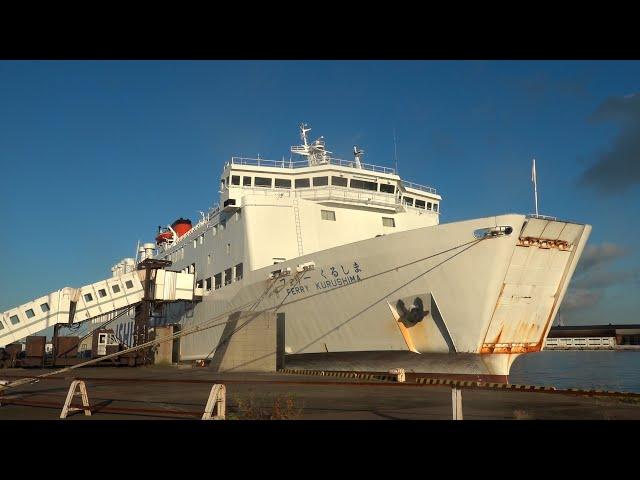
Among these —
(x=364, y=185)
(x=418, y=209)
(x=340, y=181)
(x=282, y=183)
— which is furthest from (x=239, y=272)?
(x=418, y=209)

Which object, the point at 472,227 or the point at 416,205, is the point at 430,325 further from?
the point at 416,205

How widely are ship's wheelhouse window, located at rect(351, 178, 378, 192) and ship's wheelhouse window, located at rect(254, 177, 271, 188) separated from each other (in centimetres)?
410

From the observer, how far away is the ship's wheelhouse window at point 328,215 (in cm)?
2262

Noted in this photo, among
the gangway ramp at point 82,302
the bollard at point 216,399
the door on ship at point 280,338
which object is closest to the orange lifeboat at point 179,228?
the gangway ramp at point 82,302

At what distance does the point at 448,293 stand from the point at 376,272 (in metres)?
2.35

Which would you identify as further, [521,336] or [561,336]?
[561,336]

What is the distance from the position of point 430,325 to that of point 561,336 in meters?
89.7

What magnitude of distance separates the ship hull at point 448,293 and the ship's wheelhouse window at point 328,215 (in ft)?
15.6

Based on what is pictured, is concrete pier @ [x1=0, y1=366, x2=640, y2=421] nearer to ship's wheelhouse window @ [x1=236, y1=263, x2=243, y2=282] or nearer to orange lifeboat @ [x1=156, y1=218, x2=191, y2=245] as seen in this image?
ship's wheelhouse window @ [x1=236, y1=263, x2=243, y2=282]

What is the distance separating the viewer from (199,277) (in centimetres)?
2827

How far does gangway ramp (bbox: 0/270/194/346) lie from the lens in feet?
91.4

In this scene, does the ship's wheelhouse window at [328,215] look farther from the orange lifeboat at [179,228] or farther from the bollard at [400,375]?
the orange lifeboat at [179,228]

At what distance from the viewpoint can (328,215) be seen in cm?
2273
